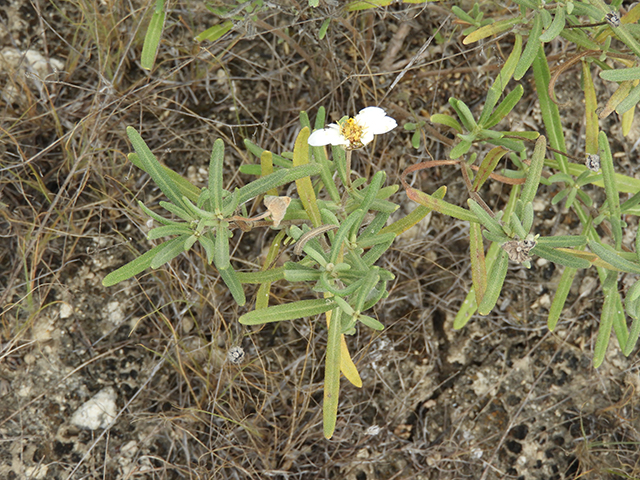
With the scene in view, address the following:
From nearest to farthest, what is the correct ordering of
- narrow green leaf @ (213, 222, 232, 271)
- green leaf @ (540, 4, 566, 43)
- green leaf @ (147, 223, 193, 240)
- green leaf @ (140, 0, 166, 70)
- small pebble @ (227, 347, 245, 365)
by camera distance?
green leaf @ (147, 223, 193, 240)
narrow green leaf @ (213, 222, 232, 271)
green leaf @ (540, 4, 566, 43)
green leaf @ (140, 0, 166, 70)
small pebble @ (227, 347, 245, 365)

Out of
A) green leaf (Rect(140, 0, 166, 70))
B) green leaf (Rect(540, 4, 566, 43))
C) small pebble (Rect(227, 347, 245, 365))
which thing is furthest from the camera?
small pebble (Rect(227, 347, 245, 365))

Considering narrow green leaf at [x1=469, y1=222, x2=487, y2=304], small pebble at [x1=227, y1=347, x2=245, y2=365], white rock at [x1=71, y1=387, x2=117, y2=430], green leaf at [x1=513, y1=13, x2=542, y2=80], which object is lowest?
white rock at [x1=71, y1=387, x2=117, y2=430]

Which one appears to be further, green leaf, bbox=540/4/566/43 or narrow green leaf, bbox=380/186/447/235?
narrow green leaf, bbox=380/186/447/235

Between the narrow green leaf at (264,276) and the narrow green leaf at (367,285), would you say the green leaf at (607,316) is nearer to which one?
the narrow green leaf at (367,285)

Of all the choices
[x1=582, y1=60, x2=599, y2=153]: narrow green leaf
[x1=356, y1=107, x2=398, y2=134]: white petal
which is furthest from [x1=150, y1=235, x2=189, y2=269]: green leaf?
[x1=582, y1=60, x2=599, y2=153]: narrow green leaf

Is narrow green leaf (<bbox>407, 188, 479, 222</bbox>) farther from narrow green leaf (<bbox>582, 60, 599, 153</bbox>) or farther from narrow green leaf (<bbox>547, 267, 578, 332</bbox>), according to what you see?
narrow green leaf (<bbox>582, 60, 599, 153</bbox>)

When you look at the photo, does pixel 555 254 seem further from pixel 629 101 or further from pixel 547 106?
pixel 547 106

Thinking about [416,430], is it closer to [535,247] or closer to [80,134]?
[535,247]

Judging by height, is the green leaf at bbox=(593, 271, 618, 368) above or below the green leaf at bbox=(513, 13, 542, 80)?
below

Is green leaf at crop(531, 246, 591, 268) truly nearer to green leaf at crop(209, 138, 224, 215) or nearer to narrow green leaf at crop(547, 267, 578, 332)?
narrow green leaf at crop(547, 267, 578, 332)
